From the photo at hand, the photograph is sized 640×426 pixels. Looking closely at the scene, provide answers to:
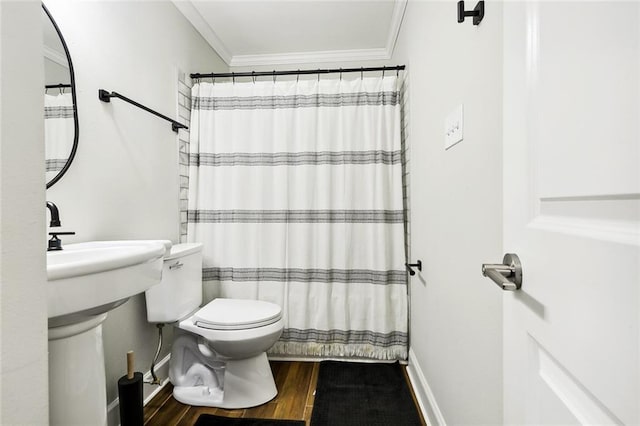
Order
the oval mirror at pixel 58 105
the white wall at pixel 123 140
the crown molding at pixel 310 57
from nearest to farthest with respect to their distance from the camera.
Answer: the oval mirror at pixel 58 105
the white wall at pixel 123 140
the crown molding at pixel 310 57

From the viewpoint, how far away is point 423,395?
5.45ft

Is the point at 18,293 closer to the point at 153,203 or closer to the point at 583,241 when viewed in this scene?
the point at 583,241

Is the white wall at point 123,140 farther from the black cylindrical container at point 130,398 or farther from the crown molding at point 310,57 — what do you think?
the crown molding at point 310,57

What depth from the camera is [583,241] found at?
38cm

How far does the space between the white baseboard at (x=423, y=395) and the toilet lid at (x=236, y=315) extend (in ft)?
2.73

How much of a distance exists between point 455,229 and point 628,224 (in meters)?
0.88

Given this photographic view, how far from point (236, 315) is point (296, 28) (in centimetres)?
210

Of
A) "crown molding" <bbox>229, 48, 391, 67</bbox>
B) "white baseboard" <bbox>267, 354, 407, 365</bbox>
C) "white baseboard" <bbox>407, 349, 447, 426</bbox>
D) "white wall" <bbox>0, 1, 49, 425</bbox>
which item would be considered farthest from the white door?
"crown molding" <bbox>229, 48, 391, 67</bbox>

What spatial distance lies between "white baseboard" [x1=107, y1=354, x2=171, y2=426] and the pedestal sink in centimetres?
56

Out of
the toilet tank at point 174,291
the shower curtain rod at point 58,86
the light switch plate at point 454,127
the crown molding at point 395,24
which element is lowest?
the toilet tank at point 174,291

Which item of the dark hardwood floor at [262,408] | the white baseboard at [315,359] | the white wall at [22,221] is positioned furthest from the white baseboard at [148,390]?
the white wall at [22,221]

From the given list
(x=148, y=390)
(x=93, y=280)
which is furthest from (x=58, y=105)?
(x=148, y=390)

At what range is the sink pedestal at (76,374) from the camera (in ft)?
3.11

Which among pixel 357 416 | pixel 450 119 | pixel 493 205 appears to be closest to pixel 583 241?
pixel 493 205
